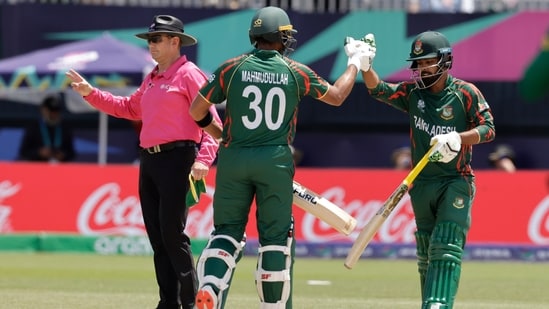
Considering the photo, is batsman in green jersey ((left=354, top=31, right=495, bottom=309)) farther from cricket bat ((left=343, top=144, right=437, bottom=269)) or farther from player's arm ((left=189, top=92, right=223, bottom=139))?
player's arm ((left=189, top=92, right=223, bottom=139))

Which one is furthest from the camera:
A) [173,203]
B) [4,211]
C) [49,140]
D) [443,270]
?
[49,140]

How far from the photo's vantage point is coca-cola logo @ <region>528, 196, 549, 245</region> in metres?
16.0

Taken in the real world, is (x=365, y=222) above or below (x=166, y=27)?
below

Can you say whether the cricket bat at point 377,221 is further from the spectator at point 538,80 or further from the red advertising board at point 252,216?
the red advertising board at point 252,216

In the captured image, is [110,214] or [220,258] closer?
[220,258]

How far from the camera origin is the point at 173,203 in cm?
877

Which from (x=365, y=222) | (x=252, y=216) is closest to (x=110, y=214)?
(x=252, y=216)

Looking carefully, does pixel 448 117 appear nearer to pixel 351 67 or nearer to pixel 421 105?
pixel 421 105

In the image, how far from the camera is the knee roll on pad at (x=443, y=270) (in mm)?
8047

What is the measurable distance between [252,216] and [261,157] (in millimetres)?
8433

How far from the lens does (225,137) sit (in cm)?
789

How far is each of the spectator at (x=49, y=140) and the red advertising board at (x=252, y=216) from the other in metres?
1.04

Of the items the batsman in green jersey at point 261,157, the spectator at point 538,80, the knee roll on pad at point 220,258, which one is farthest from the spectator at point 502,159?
the spectator at point 538,80

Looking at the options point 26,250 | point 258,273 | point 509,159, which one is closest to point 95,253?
point 26,250
